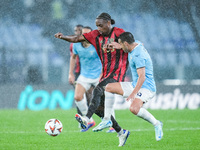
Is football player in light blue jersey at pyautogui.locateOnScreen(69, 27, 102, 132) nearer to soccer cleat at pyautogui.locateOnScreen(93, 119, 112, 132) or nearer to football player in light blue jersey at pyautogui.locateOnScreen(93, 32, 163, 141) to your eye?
football player in light blue jersey at pyautogui.locateOnScreen(93, 32, 163, 141)

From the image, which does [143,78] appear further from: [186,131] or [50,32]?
[50,32]

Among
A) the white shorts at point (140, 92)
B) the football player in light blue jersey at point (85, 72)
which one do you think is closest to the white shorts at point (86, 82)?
the football player in light blue jersey at point (85, 72)

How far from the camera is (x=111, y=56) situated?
705 cm

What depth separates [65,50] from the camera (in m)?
18.3

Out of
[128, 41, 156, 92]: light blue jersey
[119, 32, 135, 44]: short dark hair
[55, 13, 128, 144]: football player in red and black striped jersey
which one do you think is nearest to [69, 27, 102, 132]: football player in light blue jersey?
[55, 13, 128, 144]: football player in red and black striped jersey

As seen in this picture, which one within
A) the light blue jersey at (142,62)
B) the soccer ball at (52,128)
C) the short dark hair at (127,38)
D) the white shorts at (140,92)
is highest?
the short dark hair at (127,38)

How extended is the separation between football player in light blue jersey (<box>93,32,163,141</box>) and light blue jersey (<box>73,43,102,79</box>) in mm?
2793

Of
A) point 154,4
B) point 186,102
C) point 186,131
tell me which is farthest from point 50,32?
point 186,131

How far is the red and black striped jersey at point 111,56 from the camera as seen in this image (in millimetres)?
7051

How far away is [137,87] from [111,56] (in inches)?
42.4

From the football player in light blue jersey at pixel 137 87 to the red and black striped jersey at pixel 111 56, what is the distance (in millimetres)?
373

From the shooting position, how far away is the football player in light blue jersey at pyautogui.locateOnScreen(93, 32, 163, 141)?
6.17m

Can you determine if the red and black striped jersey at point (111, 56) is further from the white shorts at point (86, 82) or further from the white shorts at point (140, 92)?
the white shorts at point (86, 82)

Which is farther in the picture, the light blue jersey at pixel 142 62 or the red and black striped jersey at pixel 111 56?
the red and black striped jersey at pixel 111 56
